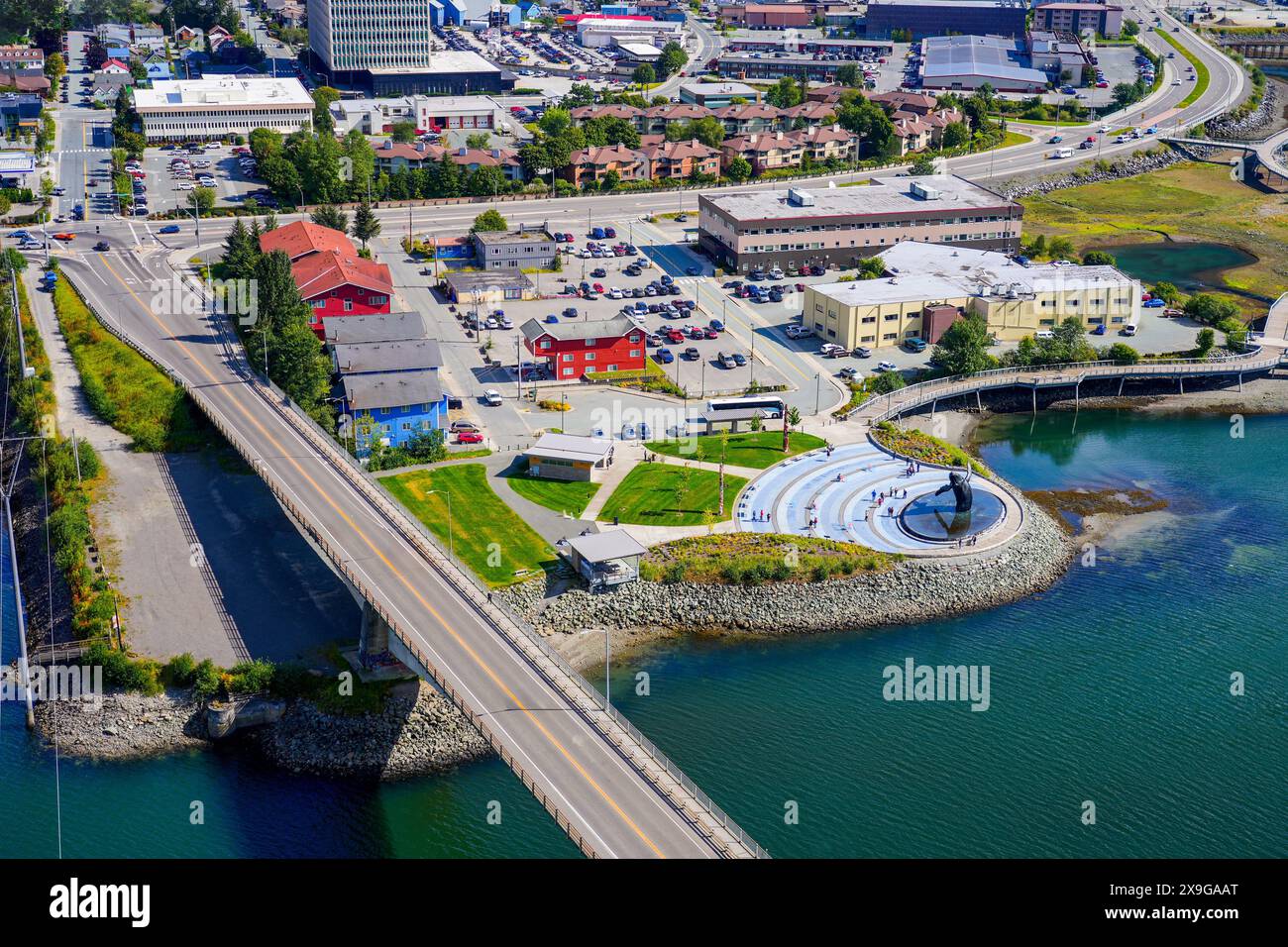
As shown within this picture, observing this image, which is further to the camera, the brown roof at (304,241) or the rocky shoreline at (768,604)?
the brown roof at (304,241)

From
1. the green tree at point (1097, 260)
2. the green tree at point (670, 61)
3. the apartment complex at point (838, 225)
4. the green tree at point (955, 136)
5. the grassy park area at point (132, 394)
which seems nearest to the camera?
the grassy park area at point (132, 394)

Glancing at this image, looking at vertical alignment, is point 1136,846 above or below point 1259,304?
below

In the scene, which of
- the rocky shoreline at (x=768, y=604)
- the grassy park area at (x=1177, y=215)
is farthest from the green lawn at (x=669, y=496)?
the grassy park area at (x=1177, y=215)

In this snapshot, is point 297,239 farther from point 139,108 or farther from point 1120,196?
point 1120,196

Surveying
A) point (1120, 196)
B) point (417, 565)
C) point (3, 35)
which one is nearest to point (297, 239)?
point (417, 565)

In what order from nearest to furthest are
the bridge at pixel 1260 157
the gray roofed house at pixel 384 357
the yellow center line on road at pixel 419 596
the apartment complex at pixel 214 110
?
the yellow center line on road at pixel 419 596
the gray roofed house at pixel 384 357
the apartment complex at pixel 214 110
the bridge at pixel 1260 157

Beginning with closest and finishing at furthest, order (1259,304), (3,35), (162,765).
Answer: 1. (162,765)
2. (1259,304)
3. (3,35)

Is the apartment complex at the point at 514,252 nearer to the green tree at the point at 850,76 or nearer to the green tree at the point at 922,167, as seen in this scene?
the green tree at the point at 922,167
